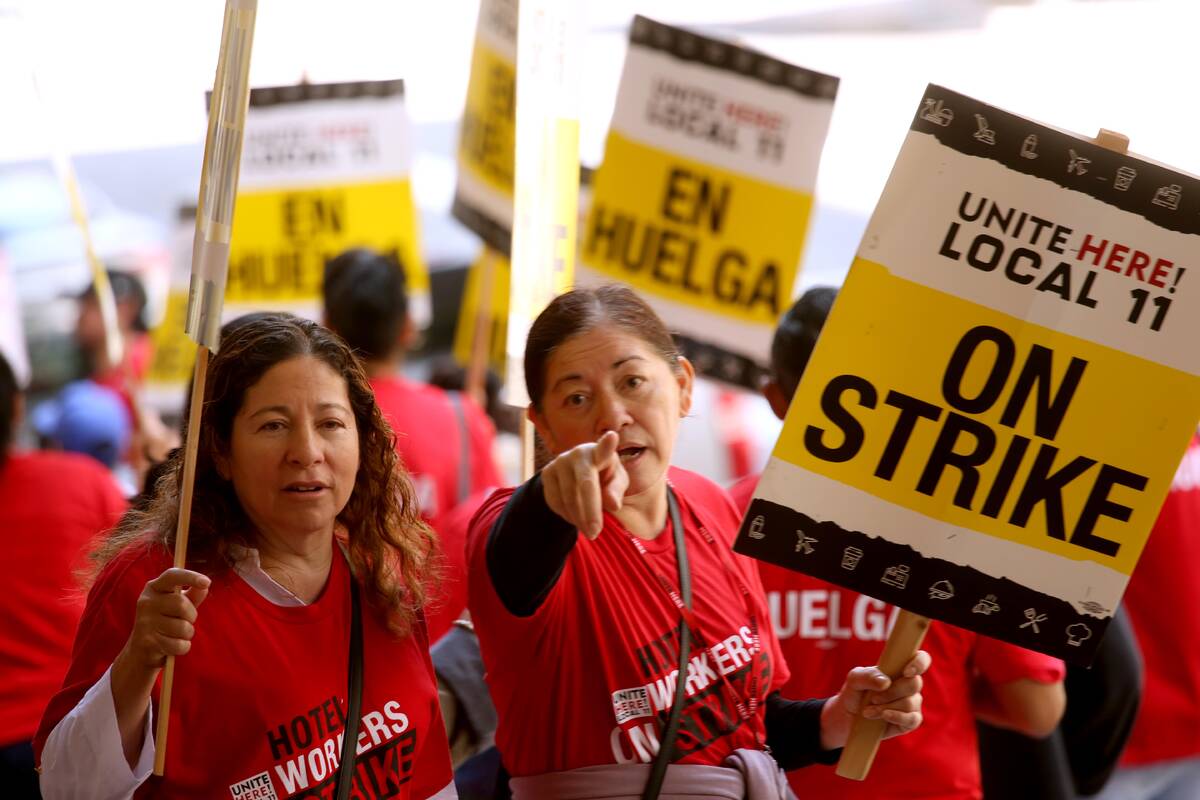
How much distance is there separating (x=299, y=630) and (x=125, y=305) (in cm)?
591

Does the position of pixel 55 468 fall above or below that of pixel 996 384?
below

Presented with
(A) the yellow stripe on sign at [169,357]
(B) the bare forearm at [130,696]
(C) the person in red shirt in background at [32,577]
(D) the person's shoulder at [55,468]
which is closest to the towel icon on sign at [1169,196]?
(B) the bare forearm at [130,696]

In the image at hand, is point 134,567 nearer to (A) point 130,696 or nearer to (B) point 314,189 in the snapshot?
(A) point 130,696

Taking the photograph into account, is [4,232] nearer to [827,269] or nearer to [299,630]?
[827,269]

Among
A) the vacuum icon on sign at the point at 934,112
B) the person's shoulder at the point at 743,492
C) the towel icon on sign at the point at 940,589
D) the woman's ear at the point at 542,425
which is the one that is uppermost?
the vacuum icon on sign at the point at 934,112

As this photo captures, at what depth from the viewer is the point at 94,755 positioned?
6.46 feet

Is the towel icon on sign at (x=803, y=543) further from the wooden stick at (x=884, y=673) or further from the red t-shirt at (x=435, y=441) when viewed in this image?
the red t-shirt at (x=435, y=441)

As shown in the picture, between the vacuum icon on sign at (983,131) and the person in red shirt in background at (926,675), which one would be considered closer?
the vacuum icon on sign at (983,131)

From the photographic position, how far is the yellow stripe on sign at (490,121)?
4.54 m

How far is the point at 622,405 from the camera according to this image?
7.36ft

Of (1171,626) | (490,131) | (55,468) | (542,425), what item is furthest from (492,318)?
(542,425)

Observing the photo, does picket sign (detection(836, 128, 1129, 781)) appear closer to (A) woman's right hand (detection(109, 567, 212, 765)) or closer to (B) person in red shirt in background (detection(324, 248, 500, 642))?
(A) woman's right hand (detection(109, 567, 212, 765))

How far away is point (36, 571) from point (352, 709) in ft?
6.35

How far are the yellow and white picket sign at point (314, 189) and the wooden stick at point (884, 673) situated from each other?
11.3 feet
